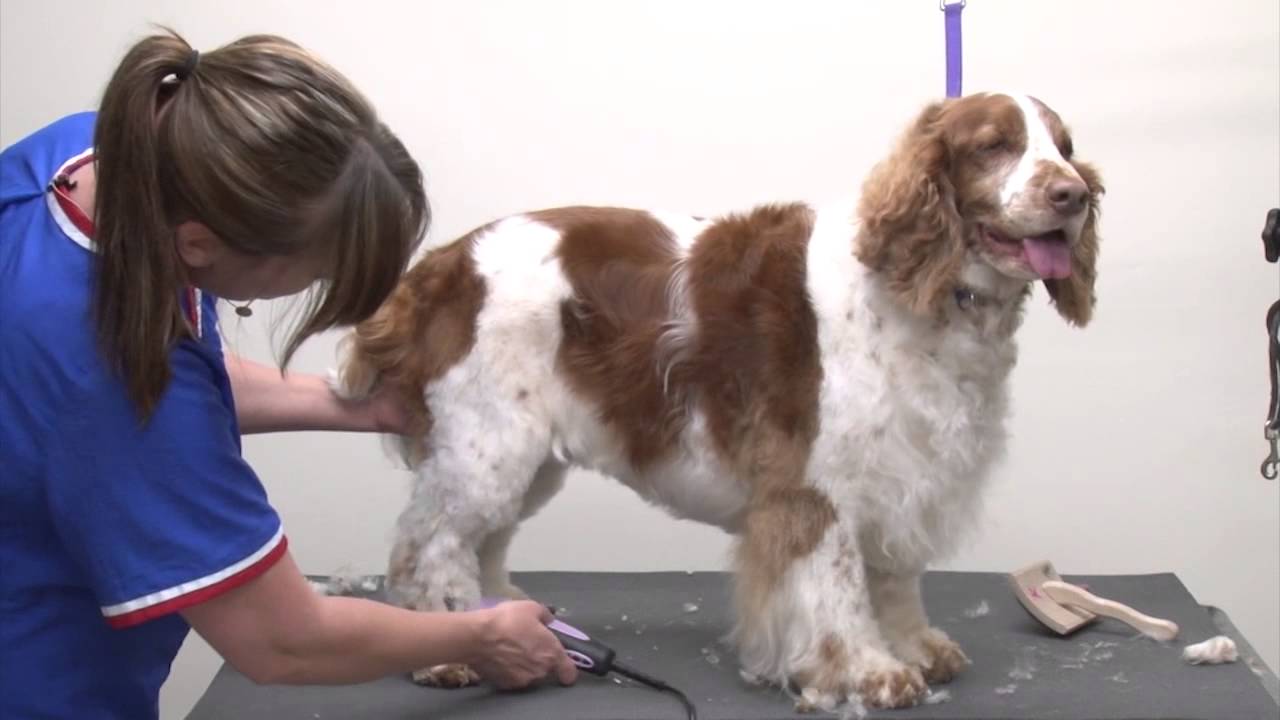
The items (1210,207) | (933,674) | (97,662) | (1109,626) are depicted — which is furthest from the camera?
(1210,207)

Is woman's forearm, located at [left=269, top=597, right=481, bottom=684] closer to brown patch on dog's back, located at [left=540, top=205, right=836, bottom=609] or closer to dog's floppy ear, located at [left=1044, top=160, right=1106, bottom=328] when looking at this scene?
brown patch on dog's back, located at [left=540, top=205, right=836, bottom=609]

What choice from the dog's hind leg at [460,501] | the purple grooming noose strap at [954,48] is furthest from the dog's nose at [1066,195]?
the dog's hind leg at [460,501]

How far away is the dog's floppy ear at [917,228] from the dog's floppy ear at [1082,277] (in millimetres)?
149

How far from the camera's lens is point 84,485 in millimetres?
1152

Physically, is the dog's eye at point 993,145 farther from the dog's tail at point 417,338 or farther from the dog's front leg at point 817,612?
the dog's tail at point 417,338

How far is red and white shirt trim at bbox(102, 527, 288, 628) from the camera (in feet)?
3.93

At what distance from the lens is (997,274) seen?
1751 millimetres

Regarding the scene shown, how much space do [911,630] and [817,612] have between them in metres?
0.19

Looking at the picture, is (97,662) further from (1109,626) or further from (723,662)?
(1109,626)

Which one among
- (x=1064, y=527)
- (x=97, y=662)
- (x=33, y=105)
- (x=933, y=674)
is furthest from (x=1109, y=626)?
(x=33, y=105)

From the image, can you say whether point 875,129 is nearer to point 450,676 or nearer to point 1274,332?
point 1274,332

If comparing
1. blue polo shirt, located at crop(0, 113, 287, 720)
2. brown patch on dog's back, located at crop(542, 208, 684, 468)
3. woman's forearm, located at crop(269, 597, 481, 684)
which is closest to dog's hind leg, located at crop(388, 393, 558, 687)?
brown patch on dog's back, located at crop(542, 208, 684, 468)

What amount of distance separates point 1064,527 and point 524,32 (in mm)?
1426

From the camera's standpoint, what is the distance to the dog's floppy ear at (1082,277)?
180 cm
